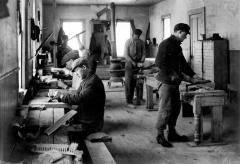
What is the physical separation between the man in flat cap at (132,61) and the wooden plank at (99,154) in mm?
4950

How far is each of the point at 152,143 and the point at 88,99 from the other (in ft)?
5.01

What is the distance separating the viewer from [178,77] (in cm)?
564

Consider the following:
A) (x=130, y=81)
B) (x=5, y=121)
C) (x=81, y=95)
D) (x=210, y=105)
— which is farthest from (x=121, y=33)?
(x=5, y=121)

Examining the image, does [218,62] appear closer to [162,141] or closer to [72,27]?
[162,141]

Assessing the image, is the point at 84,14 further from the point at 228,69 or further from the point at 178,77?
the point at 178,77

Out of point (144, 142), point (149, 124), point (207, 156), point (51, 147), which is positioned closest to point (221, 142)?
point (207, 156)

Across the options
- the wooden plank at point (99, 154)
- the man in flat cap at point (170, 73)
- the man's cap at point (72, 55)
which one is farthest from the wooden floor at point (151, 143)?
the man's cap at point (72, 55)

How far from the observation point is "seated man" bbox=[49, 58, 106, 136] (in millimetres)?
5105

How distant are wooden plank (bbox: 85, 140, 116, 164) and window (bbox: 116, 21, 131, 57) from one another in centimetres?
1354

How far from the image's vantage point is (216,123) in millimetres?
5840

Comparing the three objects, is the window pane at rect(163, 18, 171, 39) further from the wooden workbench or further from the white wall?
the wooden workbench

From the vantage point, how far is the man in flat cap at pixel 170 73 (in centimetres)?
566

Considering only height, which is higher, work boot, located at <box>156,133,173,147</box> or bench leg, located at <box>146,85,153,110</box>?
bench leg, located at <box>146,85,153,110</box>

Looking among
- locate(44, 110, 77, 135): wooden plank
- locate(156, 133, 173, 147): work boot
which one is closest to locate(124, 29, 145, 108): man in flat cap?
locate(156, 133, 173, 147): work boot
